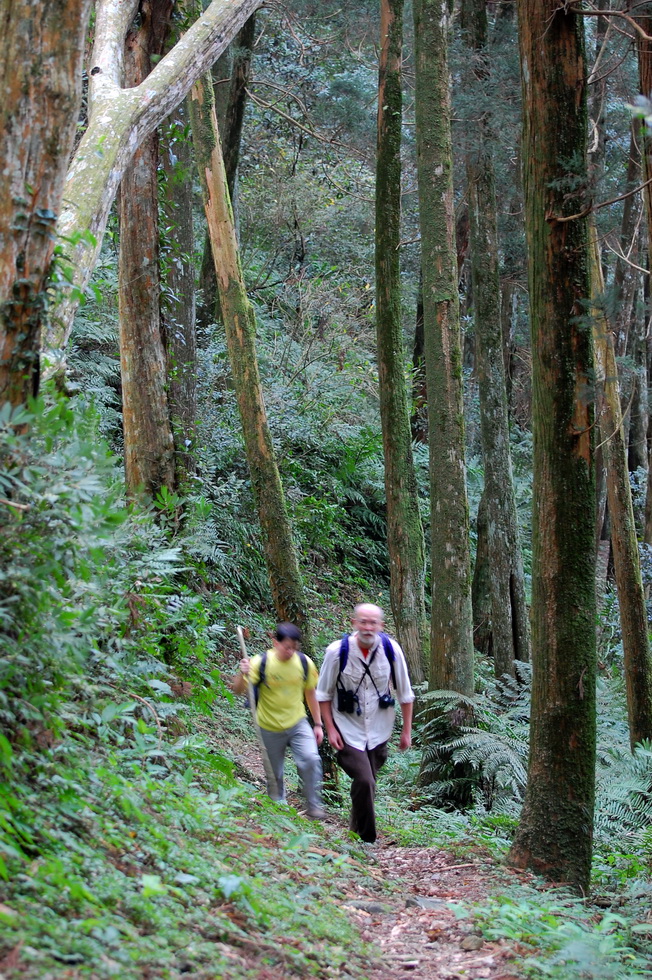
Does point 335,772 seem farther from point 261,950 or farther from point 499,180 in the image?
point 499,180

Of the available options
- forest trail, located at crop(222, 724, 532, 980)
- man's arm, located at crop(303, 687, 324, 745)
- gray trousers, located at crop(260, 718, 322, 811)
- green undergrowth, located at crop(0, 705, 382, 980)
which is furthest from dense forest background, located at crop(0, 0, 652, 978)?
man's arm, located at crop(303, 687, 324, 745)

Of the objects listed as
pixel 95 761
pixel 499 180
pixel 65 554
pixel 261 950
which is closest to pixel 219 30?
pixel 65 554

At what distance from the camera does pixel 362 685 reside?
7445 millimetres

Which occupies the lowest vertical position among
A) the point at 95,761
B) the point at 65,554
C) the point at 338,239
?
the point at 95,761

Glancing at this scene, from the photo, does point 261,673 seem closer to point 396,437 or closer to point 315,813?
point 315,813

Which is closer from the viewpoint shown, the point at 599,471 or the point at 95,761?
the point at 95,761

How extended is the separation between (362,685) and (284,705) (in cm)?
71

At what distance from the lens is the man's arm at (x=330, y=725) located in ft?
24.3

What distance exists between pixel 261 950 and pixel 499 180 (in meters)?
21.0

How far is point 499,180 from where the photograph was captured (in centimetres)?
2208

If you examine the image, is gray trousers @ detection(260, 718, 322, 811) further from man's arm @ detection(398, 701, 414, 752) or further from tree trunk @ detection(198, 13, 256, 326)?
tree trunk @ detection(198, 13, 256, 326)

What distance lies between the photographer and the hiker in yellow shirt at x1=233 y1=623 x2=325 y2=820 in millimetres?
7480

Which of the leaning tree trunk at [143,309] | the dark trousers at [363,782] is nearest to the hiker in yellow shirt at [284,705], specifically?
the dark trousers at [363,782]

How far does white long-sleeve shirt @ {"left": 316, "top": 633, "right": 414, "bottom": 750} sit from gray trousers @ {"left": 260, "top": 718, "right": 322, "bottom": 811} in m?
0.33
